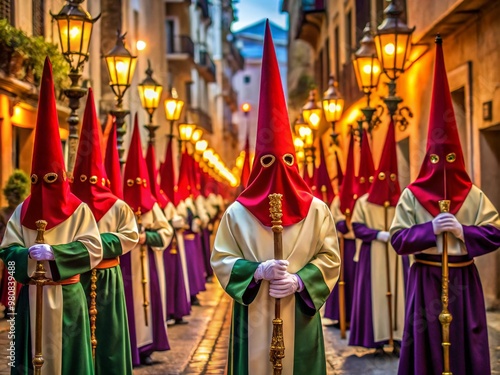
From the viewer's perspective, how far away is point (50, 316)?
721 cm

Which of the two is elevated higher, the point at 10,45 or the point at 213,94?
the point at 213,94

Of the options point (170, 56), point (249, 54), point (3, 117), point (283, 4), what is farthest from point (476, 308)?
point (249, 54)

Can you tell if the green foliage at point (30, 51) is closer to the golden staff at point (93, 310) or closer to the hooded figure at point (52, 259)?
the golden staff at point (93, 310)

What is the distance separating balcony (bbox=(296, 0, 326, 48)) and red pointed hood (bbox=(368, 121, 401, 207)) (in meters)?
24.2

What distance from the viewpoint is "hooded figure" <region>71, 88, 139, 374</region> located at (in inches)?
326

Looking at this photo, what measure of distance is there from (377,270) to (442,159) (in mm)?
3747

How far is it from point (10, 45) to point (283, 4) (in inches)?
1669

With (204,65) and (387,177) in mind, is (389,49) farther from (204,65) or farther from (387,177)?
(204,65)

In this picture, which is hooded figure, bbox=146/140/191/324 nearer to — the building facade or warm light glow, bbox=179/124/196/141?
the building facade

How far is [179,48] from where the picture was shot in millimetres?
44438

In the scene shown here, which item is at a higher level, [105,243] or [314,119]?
[314,119]

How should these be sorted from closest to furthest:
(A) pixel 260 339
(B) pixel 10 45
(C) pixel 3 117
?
(A) pixel 260 339
(B) pixel 10 45
(C) pixel 3 117

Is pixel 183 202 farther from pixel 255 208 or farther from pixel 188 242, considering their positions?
pixel 255 208

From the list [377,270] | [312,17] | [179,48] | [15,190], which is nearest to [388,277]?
[377,270]
